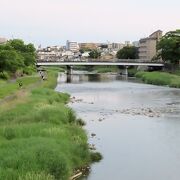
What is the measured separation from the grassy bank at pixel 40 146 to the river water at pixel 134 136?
846mm

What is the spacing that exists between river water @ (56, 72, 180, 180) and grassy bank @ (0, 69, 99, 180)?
0.85 meters

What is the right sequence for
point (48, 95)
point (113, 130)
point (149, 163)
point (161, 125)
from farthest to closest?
point (48, 95) < point (161, 125) < point (113, 130) < point (149, 163)

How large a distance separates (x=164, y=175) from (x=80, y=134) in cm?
367

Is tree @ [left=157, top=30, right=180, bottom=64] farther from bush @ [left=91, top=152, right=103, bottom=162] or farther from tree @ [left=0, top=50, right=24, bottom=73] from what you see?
bush @ [left=91, top=152, right=103, bottom=162]

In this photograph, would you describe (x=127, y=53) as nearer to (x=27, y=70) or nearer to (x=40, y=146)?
(x=27, y=70)

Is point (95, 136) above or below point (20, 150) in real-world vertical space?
below

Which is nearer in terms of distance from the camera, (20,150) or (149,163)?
(20,150)

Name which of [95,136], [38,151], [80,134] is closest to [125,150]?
[80,134]

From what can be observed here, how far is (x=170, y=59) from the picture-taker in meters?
63.7

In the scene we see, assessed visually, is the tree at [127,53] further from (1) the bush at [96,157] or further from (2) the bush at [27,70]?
(1) the bush at [96,157]

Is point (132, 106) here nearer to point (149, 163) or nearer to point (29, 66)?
point (149, 163)

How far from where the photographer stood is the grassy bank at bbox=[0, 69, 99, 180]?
32.9ft

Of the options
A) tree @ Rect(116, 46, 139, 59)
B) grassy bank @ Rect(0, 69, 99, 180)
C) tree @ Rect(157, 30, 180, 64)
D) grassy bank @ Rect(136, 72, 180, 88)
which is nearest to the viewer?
grassy bank @ Rect(0, 69, 99, 180)

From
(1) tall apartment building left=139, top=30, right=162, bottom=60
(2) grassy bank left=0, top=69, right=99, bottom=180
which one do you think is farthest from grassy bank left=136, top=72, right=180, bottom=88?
(1) tall apartment building left=139, top=30, right=162, bottom=60
